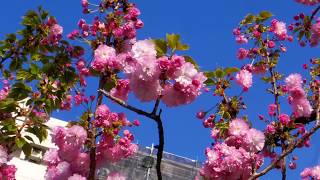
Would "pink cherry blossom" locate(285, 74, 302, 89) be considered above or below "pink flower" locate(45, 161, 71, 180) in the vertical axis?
above

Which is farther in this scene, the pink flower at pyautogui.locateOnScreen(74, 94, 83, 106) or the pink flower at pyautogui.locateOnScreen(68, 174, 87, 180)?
the pink flower at pyautogui.locateOnScreen(74, 94, 83, 106)

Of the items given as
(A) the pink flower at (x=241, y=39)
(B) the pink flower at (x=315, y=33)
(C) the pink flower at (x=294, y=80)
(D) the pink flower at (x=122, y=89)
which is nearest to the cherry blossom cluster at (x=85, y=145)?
(D) the pink flower at (x=122, y=89)

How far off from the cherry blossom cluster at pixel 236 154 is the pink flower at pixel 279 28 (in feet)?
4.42

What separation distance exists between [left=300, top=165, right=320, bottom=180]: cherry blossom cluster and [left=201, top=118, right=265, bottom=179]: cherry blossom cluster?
0.74m

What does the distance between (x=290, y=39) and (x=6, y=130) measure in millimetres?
2596

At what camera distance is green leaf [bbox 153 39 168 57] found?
287 cm

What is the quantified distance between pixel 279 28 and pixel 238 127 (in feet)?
4.65

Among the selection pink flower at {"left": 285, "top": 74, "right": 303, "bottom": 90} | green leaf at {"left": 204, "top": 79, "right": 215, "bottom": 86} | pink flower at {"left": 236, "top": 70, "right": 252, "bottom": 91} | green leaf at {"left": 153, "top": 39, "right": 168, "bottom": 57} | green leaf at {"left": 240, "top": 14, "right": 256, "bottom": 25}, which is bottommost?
green leaf at {"left": 153, "top": 39, "right": 168, "bottom": 57}

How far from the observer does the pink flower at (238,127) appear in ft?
12.0

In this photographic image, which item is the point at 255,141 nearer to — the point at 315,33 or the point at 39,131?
the point at 315,33

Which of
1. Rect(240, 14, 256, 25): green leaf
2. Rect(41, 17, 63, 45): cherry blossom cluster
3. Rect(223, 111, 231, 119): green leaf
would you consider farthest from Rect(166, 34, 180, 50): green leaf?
Rect(41, 17, 63, 45): cherry blossom cluster

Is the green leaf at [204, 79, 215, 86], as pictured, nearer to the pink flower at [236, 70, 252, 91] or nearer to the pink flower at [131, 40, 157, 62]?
the pink flower at [236, 70, 252, 91]

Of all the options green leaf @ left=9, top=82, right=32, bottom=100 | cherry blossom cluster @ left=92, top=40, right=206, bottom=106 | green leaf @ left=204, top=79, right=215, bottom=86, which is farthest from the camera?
green leaf @ left=9, top=82, right=32, bottom=100

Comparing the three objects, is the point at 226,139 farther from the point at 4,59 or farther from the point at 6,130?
the point at 4,59
